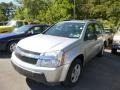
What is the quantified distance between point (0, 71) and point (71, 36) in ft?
8.20

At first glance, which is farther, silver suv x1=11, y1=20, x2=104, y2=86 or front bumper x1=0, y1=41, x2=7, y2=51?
front bumper x1=0, y1=41, x2=7, y2=51

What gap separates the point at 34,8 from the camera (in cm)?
3005

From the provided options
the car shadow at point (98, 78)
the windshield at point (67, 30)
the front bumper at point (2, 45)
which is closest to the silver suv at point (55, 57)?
the windshield at point (67, 30)

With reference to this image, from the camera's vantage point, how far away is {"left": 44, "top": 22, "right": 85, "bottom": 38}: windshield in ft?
18.8

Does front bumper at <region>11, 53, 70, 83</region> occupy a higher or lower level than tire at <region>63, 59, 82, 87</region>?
higher

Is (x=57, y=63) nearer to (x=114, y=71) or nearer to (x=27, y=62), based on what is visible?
(x=27, y=62)

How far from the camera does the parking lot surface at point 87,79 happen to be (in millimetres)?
5023

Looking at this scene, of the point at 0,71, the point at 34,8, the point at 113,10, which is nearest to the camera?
the point at 0,71

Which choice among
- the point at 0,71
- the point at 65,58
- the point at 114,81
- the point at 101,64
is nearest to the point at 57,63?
the point at 65,58

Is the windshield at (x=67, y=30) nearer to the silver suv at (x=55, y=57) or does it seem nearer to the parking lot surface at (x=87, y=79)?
the silver suv at (x=55, y=57)

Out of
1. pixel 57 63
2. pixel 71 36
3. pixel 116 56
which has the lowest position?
pixel 116 56

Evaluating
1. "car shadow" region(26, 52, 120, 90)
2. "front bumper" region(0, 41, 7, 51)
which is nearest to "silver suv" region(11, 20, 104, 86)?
"car shadow" region(26, 52, 120, 90)

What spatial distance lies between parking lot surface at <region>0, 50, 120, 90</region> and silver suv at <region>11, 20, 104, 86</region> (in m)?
0.44

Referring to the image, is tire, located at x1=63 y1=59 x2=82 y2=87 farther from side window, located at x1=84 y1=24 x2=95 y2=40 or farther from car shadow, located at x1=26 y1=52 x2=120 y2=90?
side window, located at x1=84 y1=24 x2=95 y2=40
